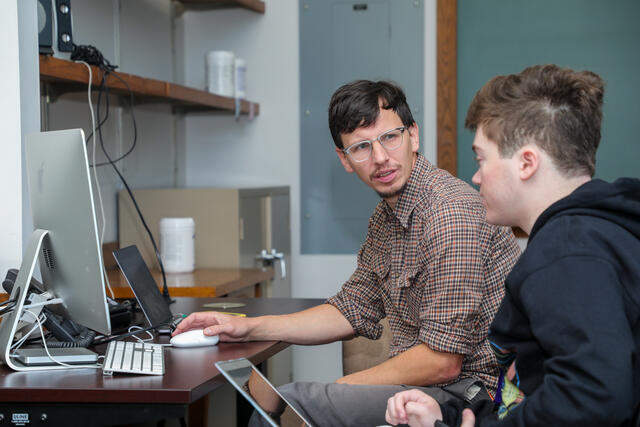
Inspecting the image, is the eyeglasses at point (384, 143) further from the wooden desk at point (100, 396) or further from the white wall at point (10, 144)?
the white wall at point (10, 144)

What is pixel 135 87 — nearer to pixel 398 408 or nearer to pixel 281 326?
pixel 281 326

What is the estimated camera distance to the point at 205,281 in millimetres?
2371

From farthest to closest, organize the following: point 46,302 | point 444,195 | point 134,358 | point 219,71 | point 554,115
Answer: point 219,71
point 444,195
point 46,302
point 134,358
point 554,115

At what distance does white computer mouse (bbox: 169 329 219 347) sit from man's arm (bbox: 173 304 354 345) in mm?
11

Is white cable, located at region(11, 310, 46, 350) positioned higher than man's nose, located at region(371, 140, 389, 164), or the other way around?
man's nose, located at region(371, 140, 389, 164)

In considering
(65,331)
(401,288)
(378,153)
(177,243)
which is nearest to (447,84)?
(177,243)

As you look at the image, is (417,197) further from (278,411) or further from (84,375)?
(84,375)

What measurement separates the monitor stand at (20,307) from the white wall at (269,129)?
2.00m

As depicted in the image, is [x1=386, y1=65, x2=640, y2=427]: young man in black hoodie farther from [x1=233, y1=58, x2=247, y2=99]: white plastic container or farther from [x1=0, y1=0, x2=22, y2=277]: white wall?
[x1=233, y1=58, x2=247, y2=99]: white plastic container

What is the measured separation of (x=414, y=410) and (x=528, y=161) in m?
0.41

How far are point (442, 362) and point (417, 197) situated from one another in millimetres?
374

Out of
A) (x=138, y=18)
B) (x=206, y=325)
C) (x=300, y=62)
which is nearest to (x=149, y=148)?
(x=138, y=18)

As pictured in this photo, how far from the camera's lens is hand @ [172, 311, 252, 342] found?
1.50 metres

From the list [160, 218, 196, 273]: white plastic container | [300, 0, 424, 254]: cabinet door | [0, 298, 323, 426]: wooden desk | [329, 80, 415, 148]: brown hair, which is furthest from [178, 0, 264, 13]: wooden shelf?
[0, 298, 323, 426]: wooden desk
